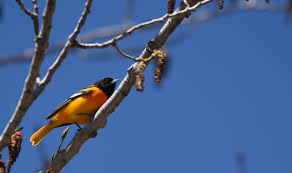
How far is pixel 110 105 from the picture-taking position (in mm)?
3455

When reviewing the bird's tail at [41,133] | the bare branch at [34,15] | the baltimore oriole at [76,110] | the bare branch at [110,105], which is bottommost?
the bird's tail at [41,133]

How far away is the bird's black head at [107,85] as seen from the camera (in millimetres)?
6199

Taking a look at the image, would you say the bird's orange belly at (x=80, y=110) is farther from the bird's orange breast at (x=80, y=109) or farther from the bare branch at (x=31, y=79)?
the bare branch at (x=31, y=79)

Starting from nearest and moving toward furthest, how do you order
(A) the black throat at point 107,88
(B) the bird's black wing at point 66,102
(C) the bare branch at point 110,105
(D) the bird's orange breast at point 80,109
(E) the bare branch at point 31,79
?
(E) the bare branch at point 31,79, (C) the bare branch at point 110,105, (D) the bird's orange breast at point 80,109, (B) the bird's black wing at point 66,102, (A) the black throat at point 107,88

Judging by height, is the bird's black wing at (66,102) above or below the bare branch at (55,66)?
below

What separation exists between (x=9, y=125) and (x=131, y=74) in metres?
1.49

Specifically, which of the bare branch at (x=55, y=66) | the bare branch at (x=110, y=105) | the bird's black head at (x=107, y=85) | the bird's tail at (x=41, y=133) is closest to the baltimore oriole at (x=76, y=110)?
the bird's tail at (x=41, y=133)

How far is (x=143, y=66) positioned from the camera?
8.23ft

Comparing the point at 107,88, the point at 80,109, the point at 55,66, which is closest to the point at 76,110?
the point at 80,109

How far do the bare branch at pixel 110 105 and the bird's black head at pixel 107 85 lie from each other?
2490mm

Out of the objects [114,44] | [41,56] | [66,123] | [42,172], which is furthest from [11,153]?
[66,123]

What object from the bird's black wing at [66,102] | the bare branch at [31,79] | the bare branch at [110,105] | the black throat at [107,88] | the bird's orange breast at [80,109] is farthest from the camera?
the black throat at [107,88]

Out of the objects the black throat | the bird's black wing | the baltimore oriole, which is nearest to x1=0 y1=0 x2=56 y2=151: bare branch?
the baltimore oriole

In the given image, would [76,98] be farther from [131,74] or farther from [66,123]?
[131,74]
